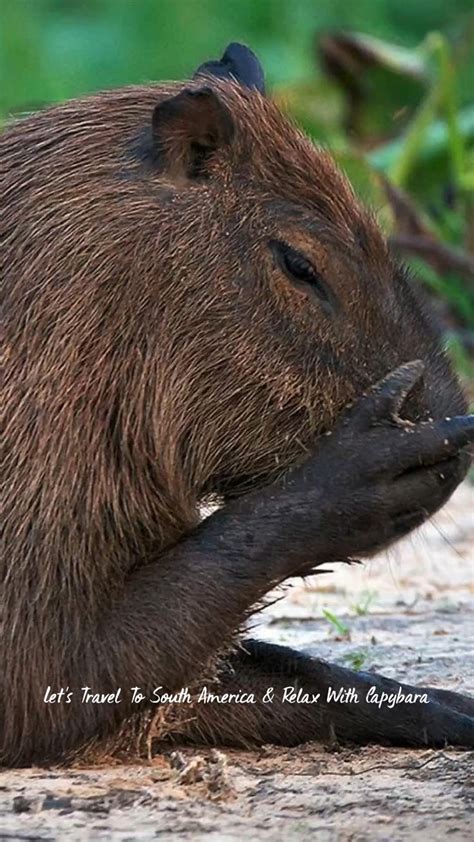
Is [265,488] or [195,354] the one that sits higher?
[195,354]

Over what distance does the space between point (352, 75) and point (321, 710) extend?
639 centimetres

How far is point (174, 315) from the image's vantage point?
345cm

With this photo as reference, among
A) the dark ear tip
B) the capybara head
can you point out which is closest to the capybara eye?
the capybara head

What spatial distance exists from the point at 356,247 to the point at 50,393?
69cm

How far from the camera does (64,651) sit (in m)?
3.28

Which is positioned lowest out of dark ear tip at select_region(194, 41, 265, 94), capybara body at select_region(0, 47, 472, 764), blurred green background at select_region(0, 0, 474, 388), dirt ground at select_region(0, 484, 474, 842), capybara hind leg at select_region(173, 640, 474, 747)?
dirt ground at select_region(0, 484, 474, 842)

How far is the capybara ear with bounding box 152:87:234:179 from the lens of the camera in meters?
3.49

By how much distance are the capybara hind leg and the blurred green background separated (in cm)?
184

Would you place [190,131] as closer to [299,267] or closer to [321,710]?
[299,267]

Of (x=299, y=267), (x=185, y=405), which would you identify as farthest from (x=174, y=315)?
(x=299, y=267)

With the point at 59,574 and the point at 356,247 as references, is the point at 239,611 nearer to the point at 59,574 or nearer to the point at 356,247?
the point at 59,574

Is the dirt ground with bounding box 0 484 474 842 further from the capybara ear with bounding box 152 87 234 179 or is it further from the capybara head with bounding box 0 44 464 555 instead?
the capybara ear with bounding box 152 87 234 179

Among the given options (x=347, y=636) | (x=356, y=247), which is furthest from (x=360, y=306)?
(x=347, y=636)

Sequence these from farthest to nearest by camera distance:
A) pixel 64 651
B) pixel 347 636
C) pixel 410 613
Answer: pixel 410 613, pixel 347 636, pixel 64 651
